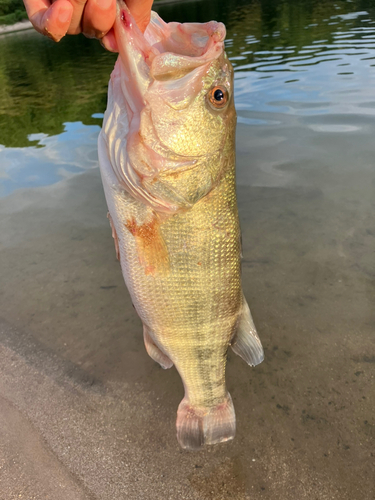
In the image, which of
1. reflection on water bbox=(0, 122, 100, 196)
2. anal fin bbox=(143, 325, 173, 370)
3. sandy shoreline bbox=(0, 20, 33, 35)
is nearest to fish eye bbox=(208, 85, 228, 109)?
anal fin bbox=(143, 325, 173, 370)

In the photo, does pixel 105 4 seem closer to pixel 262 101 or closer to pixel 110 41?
pixel 110 41

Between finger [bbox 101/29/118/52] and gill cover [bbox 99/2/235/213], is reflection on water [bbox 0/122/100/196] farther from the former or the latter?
finger [bbox 101/29/118/52]

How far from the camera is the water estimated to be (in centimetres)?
243

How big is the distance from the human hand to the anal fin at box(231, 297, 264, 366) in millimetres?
1592

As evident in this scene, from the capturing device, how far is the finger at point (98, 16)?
1.36 m

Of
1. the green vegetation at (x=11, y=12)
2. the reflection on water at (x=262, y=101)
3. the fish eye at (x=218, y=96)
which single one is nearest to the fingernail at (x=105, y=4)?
the fish eye at (x=218, y=96)

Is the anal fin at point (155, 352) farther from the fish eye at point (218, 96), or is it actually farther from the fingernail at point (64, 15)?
the fingernail at point (64, 15)

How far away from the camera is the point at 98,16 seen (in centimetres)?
140

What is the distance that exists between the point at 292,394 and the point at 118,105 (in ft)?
7.63

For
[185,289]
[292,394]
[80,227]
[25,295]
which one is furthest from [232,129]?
[80,227]

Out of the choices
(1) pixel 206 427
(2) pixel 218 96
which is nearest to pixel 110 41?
(2) pixel 218 96

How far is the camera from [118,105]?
192 cm

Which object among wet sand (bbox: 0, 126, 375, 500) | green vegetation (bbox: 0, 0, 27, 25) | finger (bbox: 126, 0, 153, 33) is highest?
finger (bbox: 126, 0, 153, 33)

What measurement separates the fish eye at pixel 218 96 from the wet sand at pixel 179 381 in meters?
2.07
